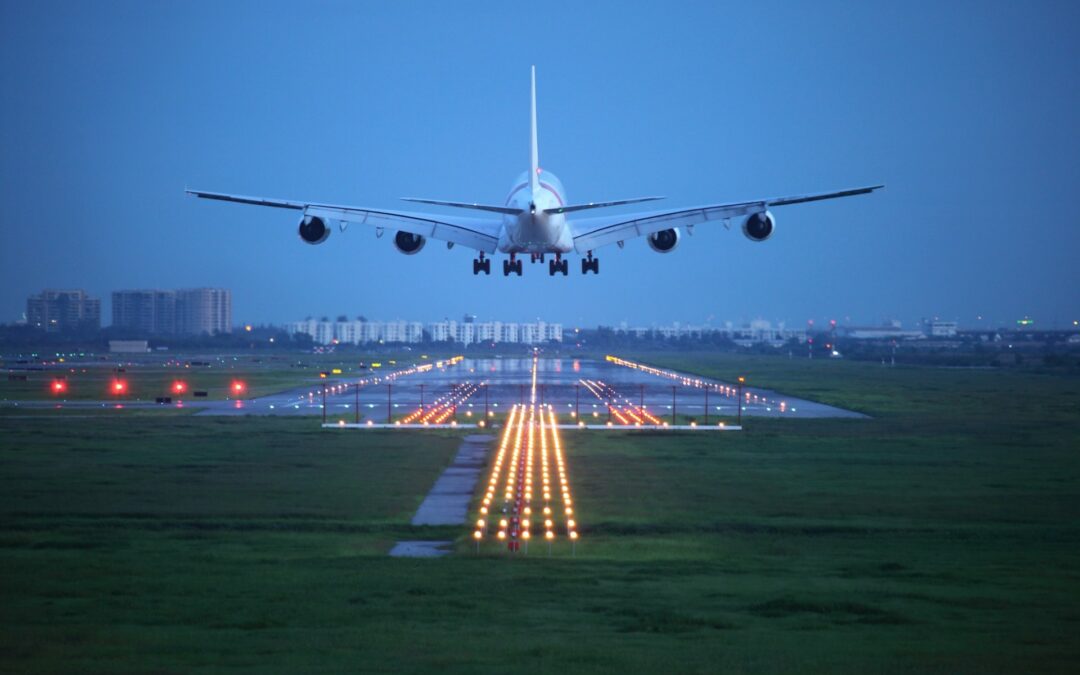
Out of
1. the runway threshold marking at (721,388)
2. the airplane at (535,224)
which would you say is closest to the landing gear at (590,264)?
the airplane at (535,224)

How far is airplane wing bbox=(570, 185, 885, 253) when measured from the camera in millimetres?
55031

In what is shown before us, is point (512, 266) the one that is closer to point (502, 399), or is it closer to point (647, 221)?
point (647, 221)

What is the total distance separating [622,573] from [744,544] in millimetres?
5318

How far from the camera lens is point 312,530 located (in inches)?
1336

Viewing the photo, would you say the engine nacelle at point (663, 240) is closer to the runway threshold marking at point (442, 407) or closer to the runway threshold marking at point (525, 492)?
the runway threshold marking at point (525, 492)

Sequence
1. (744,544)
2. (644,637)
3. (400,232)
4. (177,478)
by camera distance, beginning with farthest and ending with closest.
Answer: (400,232) < (177,478) < (744,544) < (644,637)

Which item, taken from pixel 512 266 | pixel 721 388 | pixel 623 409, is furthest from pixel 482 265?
pixel 721 388

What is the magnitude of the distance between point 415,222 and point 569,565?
3130cm

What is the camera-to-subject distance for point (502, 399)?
85.1 m

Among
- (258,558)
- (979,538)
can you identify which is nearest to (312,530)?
(258,558)

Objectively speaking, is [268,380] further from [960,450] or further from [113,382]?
[960,450]

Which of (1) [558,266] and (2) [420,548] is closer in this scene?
(2) [420,548]

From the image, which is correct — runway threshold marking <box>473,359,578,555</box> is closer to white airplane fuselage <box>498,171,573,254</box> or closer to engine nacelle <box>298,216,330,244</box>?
white airplane fuselage <box>498,171,573,254</box>

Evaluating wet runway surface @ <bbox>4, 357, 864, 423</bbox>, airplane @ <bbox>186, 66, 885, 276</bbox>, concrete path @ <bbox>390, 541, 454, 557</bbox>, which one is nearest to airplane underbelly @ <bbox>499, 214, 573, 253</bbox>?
airplane @ <bbox>186, 66, 885, 276</bbox>
